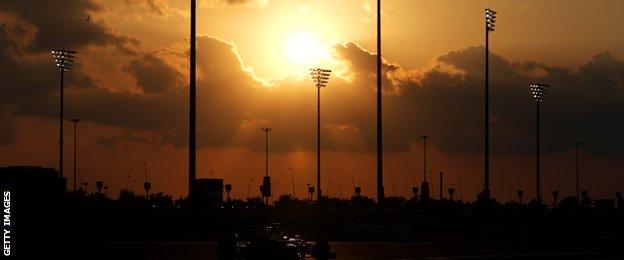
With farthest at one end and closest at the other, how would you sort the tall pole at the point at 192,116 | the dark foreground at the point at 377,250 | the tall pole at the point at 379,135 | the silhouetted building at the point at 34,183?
the silhouetted building at the point at 34,183
the tall pole at the point at 379,135
the tall pole at the point at 192,116
the dark foreground at the point at 377,250

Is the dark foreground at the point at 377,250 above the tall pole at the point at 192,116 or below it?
below

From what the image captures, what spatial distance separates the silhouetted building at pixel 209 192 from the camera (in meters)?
104

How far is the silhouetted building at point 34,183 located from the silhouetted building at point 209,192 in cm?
2559

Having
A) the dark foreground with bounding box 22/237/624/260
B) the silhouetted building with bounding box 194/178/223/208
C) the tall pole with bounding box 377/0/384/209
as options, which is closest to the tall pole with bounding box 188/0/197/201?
the dark foreground with bounding box 22/237/624/260

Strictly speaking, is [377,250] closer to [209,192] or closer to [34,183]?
[34,183]

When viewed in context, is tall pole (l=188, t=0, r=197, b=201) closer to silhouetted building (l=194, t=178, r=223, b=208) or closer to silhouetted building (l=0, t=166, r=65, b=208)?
silhouetted building (l=0, t=166, r=65, b=208)

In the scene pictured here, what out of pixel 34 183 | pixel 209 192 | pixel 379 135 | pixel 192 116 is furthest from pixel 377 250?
pixel 209 192

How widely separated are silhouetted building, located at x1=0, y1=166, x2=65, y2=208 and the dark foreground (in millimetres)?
12847

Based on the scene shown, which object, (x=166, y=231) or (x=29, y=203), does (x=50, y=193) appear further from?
(x=166, y=231)


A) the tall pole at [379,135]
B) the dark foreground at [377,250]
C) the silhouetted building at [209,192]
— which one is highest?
the tall pole at [379,135]

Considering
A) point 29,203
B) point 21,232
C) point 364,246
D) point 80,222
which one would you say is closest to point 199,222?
point 80,222

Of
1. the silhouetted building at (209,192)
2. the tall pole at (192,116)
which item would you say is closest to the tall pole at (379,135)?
the tall pole at (192,116)

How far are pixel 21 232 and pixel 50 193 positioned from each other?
44.5 feet

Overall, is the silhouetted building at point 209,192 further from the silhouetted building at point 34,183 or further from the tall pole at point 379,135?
the tall pole at point 379,135
